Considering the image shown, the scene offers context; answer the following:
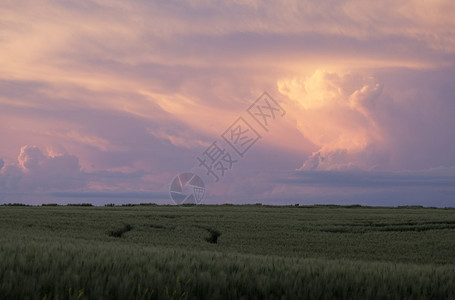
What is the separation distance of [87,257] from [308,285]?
458cm

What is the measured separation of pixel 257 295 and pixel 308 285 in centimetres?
91

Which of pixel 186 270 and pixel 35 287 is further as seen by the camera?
pixel 186 270

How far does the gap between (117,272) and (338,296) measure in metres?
3.81

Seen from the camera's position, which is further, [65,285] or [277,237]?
[277,237]

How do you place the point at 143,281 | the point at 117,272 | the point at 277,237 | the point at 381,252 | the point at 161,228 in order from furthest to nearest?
the point at 161,228, the point at 277,237, the point at 381,252, the point at 117,272, the point at 143,281

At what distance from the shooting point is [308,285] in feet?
23.1

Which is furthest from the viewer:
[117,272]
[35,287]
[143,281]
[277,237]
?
[277,237]

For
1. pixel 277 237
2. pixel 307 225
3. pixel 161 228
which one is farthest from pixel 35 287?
pixel 307 225

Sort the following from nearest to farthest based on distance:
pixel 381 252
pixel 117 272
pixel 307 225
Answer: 1. pixel 117 272
2. pixel 381 252
3. pixel 307 225

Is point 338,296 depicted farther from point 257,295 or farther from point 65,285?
point 65,285

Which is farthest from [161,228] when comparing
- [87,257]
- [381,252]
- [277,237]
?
[87,257]

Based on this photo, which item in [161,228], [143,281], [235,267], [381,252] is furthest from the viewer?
[161,228]

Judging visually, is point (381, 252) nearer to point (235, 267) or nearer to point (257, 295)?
point (235, 267)

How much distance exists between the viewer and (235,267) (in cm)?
855
